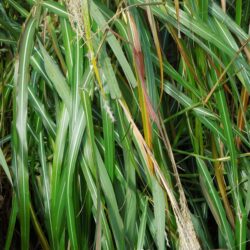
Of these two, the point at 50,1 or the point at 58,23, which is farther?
the point at 58,23

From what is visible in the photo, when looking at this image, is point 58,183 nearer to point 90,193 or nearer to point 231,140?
point 90,193

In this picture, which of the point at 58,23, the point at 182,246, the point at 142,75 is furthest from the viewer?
the point at 58,23

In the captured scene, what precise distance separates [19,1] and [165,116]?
1.37 feet

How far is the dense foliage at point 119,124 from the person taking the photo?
3.49 ft

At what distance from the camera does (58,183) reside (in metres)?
1.09

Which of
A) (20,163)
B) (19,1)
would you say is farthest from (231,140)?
(19,1)

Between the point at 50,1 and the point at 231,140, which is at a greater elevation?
the point at 50,1

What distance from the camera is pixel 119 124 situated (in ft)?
3.62

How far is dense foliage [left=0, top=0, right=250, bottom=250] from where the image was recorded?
1062 millimetres

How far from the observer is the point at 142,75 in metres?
1.03

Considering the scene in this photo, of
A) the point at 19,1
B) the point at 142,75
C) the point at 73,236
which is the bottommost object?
the point at 73,236

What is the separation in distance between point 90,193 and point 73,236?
0.27 feet

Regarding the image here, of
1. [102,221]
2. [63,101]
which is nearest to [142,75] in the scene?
[63,101]

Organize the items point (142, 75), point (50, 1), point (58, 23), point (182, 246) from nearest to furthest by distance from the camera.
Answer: point (182, 246)
point (142, 75)
point (50, 1)
point (58, 23)
